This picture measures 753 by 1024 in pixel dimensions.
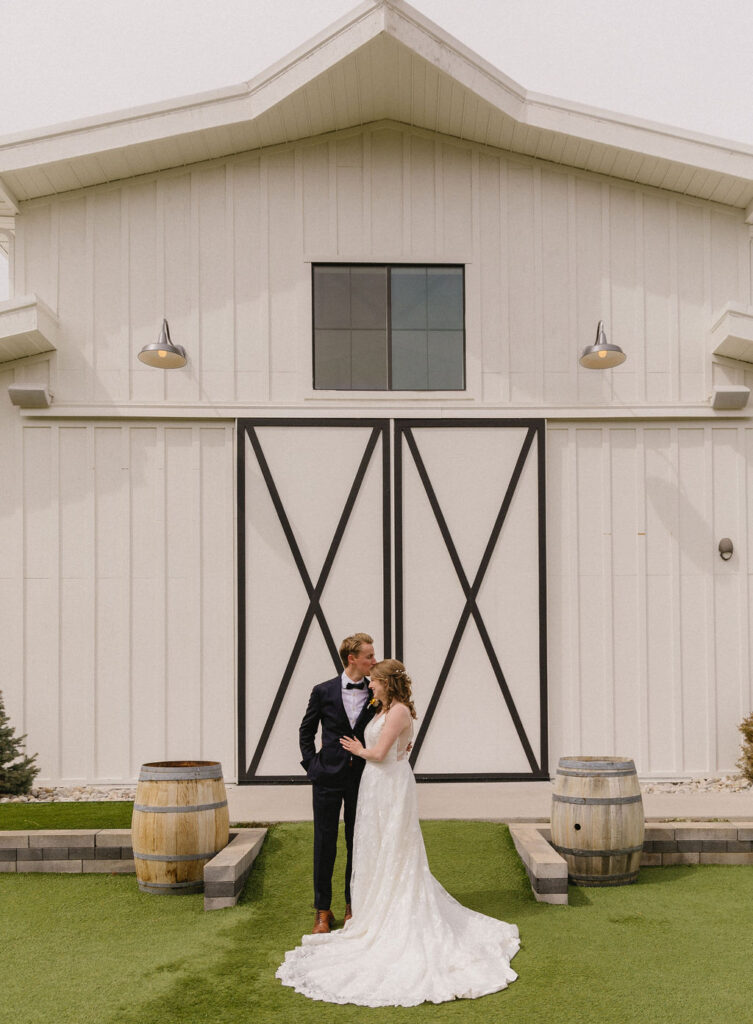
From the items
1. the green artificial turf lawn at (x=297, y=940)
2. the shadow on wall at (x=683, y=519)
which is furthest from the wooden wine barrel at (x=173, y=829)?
the shadow on wall at (x=683, y=519)

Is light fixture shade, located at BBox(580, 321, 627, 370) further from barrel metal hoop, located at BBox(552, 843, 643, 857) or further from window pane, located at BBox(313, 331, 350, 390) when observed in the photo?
barrel metal hoop, located at BBox(552, 843, 643, 857)

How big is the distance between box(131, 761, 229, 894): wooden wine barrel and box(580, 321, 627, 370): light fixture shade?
5.15 meters

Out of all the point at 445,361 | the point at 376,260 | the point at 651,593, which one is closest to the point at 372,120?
the point at 376,260

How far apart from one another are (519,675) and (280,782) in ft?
8.78

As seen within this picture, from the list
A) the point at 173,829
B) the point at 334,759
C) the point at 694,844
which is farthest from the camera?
the point at 694,844

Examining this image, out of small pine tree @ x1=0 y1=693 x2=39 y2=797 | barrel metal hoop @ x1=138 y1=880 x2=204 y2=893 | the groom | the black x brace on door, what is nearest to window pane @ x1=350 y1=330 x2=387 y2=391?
the black x brace on door

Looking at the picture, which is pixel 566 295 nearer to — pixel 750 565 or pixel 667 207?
pixel 667 207

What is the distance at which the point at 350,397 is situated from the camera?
29.6ft

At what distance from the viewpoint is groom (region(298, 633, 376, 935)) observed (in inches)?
203

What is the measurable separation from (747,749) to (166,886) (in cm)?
579

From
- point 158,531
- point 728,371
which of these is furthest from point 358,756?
point 728,371

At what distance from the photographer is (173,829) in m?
5.71

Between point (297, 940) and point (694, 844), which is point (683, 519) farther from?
point (297, 940)

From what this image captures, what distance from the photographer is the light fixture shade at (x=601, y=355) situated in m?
8.06
